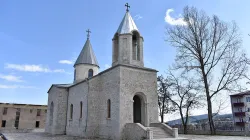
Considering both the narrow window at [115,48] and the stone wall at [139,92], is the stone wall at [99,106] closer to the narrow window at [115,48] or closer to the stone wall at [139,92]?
the stone wall at [139,92]

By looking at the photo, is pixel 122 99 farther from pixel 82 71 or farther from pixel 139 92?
pixel 82 71

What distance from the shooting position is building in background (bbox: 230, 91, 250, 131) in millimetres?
48156

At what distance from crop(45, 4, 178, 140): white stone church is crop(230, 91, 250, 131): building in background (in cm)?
3988

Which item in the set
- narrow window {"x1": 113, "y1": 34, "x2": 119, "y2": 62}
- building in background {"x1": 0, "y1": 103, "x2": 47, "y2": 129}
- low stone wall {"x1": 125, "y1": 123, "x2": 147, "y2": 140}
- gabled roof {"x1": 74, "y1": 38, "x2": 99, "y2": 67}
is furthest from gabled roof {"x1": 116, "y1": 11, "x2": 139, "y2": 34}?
building in background {"x1": 0, "y1": 103, "x2": 47, "y2": 129}

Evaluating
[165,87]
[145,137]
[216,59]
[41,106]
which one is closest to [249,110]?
[165,87]

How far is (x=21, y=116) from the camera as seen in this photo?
148 ft

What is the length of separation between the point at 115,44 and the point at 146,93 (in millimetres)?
5665

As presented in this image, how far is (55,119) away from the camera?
23.2 metres

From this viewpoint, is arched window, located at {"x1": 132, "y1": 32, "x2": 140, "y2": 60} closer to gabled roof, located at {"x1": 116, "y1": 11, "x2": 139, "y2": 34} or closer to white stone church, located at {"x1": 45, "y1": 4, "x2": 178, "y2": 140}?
white stone church, located at {"x1": 45, "y1": 4, "x2": 178, "y2": 140}

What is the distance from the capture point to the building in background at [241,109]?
48156 millimetres

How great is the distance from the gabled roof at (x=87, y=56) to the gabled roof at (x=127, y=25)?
9.67 metres

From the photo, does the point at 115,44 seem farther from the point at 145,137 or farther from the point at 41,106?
the point at 41,106

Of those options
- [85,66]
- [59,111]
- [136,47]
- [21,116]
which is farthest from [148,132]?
[21,116]

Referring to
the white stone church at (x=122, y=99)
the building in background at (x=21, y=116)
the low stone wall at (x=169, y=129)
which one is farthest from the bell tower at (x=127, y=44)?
the building in background at (x=21, y=116)
